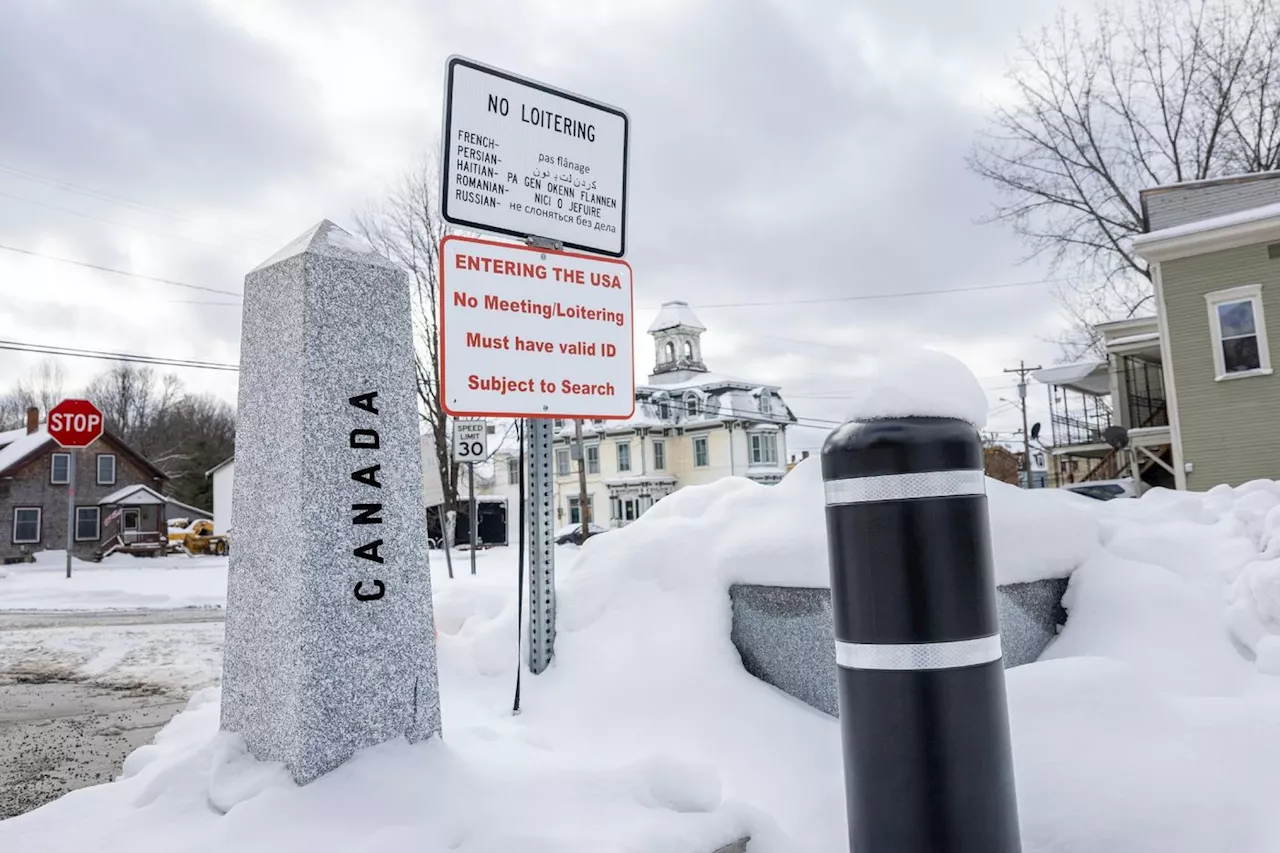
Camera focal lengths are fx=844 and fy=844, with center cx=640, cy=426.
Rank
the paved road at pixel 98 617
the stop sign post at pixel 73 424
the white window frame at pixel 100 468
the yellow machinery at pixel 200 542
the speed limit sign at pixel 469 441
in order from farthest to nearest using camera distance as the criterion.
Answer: the white window frame at pixel 100 468 → the yellow machinery at pixel 200 542 → the stop sign post at pixel 73 424 → the speed limit sign at pixel 469 441 → the paved road at pixel 98 617

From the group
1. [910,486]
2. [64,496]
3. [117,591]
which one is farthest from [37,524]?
[910,486]

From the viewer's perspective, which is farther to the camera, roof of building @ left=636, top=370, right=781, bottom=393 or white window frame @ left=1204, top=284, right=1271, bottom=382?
roof of building @ left=636, top=370, right=781, bottom=393

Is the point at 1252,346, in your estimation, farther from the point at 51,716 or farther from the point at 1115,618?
the point at 51,716

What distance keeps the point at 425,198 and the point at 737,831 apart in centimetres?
2084

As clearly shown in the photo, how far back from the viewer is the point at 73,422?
18.8 meters

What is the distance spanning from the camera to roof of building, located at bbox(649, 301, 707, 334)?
58156mm

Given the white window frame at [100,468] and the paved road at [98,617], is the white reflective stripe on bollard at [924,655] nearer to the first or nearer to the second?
the paved road at [98,617]

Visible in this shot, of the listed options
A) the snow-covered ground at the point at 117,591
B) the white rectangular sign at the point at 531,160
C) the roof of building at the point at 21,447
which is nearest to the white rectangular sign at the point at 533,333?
the white rectangular sign at the point at 531,160

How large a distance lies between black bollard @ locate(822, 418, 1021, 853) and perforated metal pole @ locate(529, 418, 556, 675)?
91.6 inches

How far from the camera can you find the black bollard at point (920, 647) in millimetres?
1901

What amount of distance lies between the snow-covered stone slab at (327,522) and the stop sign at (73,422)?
1828 centimetres

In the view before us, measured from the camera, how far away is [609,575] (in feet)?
14.8

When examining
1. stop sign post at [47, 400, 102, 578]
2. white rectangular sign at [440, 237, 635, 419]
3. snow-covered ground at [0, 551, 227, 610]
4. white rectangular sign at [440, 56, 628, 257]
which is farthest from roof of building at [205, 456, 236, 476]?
white rectangular sign at [440, 237, 635, 419]

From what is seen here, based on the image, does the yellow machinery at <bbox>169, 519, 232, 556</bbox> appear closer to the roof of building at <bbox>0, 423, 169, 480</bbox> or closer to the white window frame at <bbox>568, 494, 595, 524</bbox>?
the roof of building at <bbox>0, 423, 169, 480</bbox>
